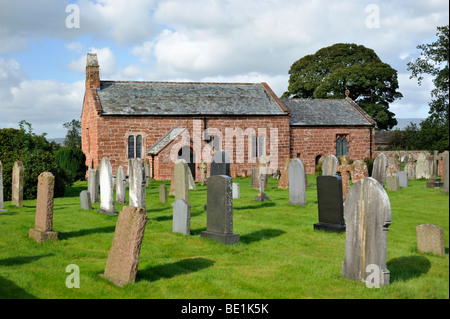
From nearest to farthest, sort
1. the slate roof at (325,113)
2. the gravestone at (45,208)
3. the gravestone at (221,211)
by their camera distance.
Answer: the gravestone at (221,211)
the gravestone at (45,208)
the slate roof at (325,113)

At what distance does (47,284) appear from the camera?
6684 millimetres

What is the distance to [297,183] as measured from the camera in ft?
50.3

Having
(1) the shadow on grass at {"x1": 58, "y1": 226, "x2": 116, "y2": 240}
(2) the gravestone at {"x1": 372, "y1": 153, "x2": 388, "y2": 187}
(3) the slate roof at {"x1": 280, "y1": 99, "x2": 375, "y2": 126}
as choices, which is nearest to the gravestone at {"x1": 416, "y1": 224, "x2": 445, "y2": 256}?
(1) the shadow on grass at {"x1": 58, "y1": 226, "x2": 116, "y2": 240}

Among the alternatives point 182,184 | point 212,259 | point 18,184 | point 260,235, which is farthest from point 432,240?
point 18,184

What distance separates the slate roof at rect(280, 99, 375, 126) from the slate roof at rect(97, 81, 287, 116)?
2.49 meters

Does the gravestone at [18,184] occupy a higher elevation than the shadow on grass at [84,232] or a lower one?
higher

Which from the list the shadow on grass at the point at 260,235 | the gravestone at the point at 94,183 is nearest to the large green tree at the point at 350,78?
the gravestone at the point at 94,183

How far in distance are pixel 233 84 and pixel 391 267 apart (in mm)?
31123

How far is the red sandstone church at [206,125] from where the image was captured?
102ft

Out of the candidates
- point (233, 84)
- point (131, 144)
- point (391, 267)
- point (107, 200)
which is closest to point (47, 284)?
point (391, 267)

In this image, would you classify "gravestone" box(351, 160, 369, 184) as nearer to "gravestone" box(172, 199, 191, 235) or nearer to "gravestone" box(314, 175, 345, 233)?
"gravestone" box(314, 175, 345, 233)

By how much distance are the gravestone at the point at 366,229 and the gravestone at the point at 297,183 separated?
8197 millimetres

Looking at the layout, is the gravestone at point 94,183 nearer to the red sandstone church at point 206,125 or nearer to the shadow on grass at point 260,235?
the shadow on grass at point 260,235

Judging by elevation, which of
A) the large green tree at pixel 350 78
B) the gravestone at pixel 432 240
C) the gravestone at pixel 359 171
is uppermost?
the large green tree at pixel 350 78
